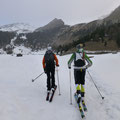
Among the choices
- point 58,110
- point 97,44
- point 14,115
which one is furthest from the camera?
point 97,44

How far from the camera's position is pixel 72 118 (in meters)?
3.67

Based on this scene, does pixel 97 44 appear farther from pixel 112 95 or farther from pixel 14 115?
pixel 14 115

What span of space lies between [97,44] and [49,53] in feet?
113

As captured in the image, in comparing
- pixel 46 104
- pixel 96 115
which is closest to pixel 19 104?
pixel 46 104

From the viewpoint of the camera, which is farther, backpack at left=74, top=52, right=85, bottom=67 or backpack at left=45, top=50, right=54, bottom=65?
backpack at left=45, top=50, right=54, bottom=65

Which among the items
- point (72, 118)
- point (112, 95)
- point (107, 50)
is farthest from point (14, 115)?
point (107, 50)

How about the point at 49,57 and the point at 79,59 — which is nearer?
the point at 79,59

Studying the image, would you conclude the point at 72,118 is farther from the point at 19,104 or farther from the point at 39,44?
the point at 39,44

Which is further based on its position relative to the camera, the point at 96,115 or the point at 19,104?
the point at 19,104

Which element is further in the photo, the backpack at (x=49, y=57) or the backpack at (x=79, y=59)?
the backpack at (x=49, y=57)

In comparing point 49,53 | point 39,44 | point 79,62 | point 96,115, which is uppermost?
point 39,44

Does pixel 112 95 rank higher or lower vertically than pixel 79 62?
lower

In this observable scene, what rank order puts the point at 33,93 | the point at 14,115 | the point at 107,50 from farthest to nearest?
1. the point at 107,50
2. the point at 33,93
3. the point at 14,115

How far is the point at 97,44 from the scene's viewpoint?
3625cm
